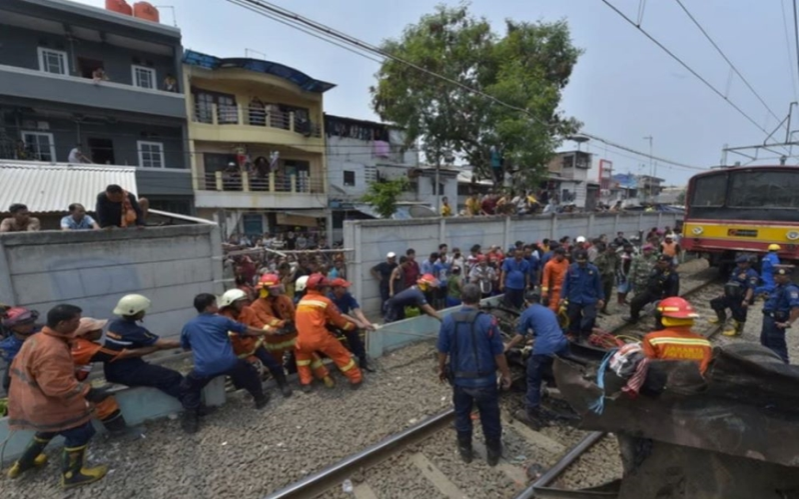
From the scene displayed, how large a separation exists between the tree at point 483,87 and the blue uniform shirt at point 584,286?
10.7m

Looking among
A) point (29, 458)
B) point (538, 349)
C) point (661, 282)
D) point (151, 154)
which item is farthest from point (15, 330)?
point (151, 154)

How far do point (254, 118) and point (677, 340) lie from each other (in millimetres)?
19311

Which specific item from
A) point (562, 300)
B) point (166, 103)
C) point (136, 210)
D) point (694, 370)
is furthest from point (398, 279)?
point (166, 103)

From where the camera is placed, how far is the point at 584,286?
655 centimetres

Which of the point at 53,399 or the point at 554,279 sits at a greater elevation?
the point at 554,279

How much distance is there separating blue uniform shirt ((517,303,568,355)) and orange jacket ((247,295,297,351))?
3187 mm

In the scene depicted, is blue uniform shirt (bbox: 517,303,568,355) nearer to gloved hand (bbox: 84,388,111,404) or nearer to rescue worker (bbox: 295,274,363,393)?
rescue worker (bbox: 295,274,363,393)

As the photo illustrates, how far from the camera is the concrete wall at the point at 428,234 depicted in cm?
870

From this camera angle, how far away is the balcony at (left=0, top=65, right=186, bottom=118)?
1317cm

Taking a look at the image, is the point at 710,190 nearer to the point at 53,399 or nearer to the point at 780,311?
the point at 780,311

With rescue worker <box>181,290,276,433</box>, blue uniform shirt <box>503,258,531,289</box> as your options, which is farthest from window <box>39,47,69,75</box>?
blue uniform shirt <box>503,258,531,289</box>

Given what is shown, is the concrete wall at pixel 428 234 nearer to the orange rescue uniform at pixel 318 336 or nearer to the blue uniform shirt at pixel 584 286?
the orange rescue uniform at pixel 318 336

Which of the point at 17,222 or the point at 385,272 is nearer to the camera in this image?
the point at 17,222

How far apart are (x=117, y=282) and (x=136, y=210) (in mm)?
1206
